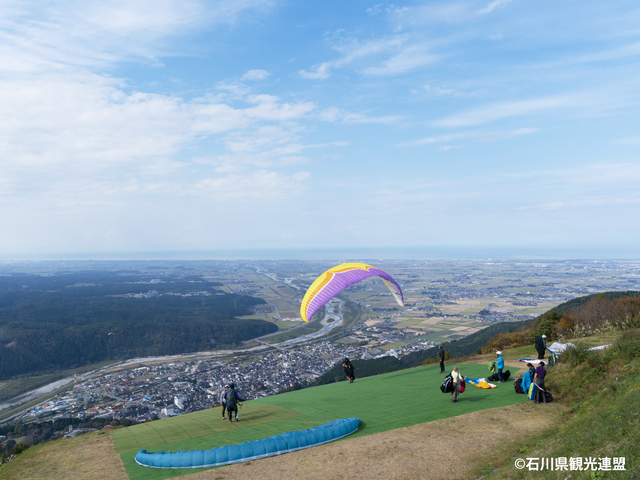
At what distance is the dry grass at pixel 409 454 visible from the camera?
9000mm

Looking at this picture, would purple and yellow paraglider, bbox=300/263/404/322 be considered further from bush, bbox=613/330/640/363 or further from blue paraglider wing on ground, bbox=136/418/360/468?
bush, bbox=613/330/640/363

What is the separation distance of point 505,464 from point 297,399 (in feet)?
35.4

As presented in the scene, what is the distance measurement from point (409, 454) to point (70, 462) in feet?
34.3

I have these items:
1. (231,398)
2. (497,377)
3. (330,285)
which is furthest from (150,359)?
(497,377)

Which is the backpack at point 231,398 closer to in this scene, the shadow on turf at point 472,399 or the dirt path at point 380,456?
the dirt path at point 380,456

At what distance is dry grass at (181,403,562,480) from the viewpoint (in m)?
9.00

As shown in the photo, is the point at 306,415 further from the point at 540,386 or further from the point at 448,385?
the point at 540,386

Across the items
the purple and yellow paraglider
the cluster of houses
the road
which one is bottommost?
the road

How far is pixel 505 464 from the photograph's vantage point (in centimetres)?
866

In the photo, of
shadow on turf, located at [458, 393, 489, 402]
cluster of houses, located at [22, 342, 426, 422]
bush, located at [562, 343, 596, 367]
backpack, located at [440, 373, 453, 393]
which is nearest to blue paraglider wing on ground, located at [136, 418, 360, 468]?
backpack, located at [440, 373, 453, 393]

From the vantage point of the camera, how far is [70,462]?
11352 mm

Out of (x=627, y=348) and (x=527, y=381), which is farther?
(x=527, y=381)

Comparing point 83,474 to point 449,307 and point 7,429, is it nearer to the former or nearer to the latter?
point 7,429

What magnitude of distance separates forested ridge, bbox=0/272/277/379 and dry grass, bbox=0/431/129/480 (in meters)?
72.0
